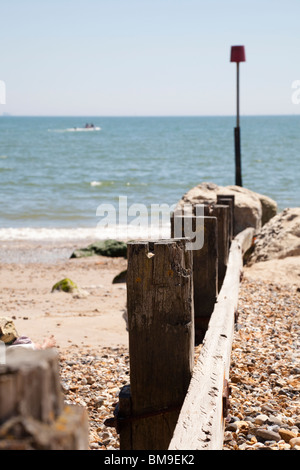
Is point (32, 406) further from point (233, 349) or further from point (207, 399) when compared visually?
point (233, 349)

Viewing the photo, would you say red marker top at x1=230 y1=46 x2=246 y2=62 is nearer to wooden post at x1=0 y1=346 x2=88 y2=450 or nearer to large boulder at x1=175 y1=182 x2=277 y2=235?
large boulder at x1=175 y1=182 x2=277 y2=235

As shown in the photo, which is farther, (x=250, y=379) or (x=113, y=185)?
(x=113, y=185)

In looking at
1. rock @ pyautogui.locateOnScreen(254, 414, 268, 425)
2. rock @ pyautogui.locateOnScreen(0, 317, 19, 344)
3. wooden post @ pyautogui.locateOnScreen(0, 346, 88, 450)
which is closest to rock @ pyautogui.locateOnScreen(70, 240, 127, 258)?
rock @ pyautogui.locateOnScreen(0, 317, 19, 344)

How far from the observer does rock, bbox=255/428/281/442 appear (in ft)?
9.97

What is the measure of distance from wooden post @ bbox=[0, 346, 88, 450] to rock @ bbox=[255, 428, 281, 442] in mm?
2137

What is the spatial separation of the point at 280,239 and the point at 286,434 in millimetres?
6064

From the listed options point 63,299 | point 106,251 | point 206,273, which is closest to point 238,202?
point 63,299

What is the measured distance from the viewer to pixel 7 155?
169 feet

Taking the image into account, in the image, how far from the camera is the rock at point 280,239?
28.2 ft

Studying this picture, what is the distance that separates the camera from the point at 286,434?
3.04 meters

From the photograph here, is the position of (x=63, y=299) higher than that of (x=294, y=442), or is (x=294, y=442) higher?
(x=294, y=442)
